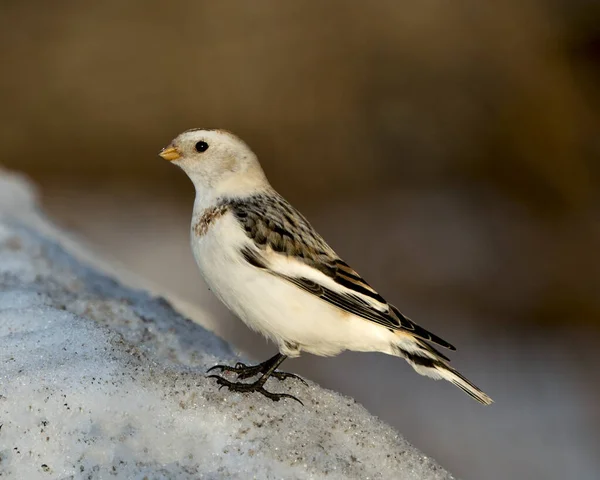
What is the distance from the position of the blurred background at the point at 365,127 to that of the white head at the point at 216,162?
4.56 meters

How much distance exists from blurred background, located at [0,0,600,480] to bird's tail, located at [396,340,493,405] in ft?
16.2

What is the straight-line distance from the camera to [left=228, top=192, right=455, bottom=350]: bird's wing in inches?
118

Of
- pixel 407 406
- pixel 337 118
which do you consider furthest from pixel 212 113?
pixel 407 406

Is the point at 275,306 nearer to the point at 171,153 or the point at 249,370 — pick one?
the point at 249,370

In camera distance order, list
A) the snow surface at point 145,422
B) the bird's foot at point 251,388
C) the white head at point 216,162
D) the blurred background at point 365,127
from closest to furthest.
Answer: the snow surface at point 145,422 → the bird's foot at point 251,388 → the white head at point 216,162 → the blurred background at point 365,127

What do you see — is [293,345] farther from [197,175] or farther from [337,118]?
[337,118]

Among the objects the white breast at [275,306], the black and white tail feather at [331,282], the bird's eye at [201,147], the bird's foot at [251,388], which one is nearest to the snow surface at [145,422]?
the bird's foot at [251,388]

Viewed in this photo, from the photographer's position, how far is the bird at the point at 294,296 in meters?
2.98

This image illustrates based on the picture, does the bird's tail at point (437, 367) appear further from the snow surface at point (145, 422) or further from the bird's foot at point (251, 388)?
the bird's foot at point (251, 388)

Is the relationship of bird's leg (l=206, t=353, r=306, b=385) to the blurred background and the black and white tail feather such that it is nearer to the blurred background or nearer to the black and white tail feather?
the black and white tail feather

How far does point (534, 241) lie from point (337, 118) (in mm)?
2948

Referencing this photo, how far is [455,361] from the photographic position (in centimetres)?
715

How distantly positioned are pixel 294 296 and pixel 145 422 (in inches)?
33.4

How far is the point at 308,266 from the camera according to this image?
3.06 meters
